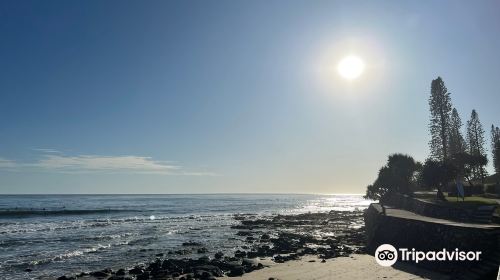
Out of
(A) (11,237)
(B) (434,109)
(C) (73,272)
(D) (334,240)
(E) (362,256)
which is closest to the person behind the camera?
(C) (73,272)

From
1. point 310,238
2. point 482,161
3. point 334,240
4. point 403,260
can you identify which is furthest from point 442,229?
point 482,161

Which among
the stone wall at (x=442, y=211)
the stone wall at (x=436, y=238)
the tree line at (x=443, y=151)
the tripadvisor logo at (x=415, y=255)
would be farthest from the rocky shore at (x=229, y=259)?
the tree line at (x=443, y=151)

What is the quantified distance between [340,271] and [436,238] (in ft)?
18.5

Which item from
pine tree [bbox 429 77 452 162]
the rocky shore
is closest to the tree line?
pine tree [bbox 429 77 452 162]

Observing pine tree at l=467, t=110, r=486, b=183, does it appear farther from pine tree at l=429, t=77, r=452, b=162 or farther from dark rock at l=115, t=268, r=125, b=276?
dark rock at l=115, t=268, r=125, b=276

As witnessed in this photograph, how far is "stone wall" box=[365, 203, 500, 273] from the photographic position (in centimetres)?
1745

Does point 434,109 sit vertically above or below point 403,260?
above

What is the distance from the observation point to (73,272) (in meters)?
23.5

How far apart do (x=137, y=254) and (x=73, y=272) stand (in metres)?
6.80

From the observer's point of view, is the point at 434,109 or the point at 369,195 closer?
the point at 434,109

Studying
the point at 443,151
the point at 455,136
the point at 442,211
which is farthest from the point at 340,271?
the point at 455,136

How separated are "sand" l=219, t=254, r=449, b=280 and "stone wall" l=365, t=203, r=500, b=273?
1493mm

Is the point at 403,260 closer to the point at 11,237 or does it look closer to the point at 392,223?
the point at 392,223

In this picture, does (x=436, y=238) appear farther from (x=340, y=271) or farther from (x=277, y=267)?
(x=277, y=267)
